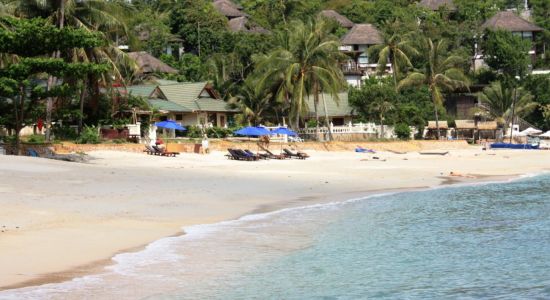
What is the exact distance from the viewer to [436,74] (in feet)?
220

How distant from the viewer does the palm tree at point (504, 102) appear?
70375mm

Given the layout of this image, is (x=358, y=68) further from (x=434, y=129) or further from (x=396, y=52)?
(x=434, y=129)

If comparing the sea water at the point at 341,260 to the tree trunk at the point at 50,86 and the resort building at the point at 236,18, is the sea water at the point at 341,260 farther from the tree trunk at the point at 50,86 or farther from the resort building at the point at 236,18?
the resort building at the point at 236,18

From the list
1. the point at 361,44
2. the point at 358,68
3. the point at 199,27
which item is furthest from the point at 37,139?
the point at 361,44

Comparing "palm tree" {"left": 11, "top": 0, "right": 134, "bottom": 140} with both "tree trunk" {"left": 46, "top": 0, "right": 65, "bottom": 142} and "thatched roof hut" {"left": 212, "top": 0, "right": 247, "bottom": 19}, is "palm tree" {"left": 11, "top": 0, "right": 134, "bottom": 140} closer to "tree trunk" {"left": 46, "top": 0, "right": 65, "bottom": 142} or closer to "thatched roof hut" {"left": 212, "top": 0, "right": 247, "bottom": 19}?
"tree trunk" {"left": 46, "top": 0, "right": 65, "bottom": 142}

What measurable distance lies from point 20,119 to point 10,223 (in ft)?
66.8

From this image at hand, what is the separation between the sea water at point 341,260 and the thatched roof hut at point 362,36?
6622 centimetres

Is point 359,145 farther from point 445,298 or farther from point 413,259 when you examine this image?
point 445,298

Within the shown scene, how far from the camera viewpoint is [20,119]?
35406mm

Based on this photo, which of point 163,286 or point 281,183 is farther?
point 281,183

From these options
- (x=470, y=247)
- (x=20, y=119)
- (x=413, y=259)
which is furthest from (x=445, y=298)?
(x=20, y=119)

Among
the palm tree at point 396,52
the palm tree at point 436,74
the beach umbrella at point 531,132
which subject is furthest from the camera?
the palm tree at point 396,52

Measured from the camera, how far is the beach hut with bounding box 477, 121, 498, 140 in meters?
68.8

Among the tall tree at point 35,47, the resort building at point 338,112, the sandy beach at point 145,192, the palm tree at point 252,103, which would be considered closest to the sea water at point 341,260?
the sandy beach at point 145,192
